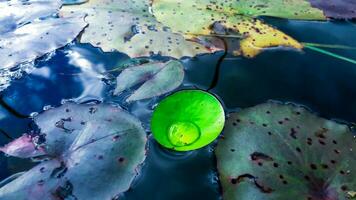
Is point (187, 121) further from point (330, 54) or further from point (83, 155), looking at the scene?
point (330, 54)

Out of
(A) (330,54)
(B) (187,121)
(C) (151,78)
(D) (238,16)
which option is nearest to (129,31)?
(C) (151,78)

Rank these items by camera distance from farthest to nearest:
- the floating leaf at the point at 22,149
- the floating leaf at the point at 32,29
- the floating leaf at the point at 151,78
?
the floating leaf at the point at 32,29 → the floating leaf at the point at 151,78 → the floating leaf at the point at 22,149

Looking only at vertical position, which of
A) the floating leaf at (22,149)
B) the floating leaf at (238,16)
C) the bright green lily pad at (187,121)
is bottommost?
the floating leaf at (22,149)

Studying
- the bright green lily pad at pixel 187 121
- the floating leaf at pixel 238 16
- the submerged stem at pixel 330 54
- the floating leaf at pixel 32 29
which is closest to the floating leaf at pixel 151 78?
the bright green lily pad at pixel 187 121

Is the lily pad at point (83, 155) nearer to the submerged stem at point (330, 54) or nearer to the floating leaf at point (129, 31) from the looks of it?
the floating leaf at point (129, 31)

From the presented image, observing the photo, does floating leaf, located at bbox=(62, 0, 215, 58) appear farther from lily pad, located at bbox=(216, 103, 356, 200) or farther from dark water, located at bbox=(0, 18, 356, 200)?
lily pad, located at bbox=(216, 103, 356, 200)

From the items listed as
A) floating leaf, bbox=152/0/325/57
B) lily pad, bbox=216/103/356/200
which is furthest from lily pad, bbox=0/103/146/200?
floating leaf, bbox=152/0/325/57
